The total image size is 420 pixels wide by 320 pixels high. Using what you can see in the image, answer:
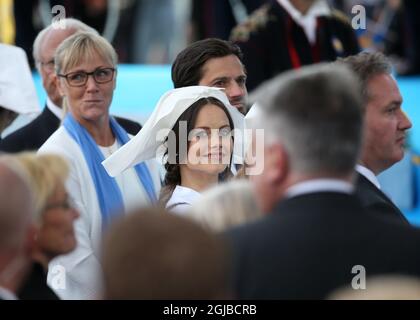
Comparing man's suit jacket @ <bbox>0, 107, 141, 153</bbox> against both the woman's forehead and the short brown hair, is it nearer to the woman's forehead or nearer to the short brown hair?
the short brown hair

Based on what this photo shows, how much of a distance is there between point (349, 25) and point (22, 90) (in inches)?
78.6

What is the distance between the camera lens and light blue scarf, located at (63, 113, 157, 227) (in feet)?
15.0

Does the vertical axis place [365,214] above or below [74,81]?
below

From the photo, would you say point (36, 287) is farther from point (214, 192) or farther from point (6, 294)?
point (214, 192)

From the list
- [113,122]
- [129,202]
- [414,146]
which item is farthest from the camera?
[414,146]

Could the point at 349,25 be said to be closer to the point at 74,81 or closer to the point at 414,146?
the point at 414,146

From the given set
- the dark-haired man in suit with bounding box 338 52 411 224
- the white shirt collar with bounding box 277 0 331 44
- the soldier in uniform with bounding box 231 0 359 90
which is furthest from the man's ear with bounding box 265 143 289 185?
→ the white shirt collar with bounding box 277 0 331 44

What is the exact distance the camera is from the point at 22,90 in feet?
17.6

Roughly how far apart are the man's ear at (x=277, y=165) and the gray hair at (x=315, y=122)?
12mm

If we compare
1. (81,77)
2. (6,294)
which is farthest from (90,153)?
(6,294)

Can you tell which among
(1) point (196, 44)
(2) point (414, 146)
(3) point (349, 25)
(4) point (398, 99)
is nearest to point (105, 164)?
(1) point (196, 44)

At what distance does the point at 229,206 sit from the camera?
3.02 metres

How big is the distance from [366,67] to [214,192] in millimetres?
1402

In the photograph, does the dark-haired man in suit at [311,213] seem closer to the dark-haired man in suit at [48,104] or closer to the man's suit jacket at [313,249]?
the man's suit jacket at [313,249]
